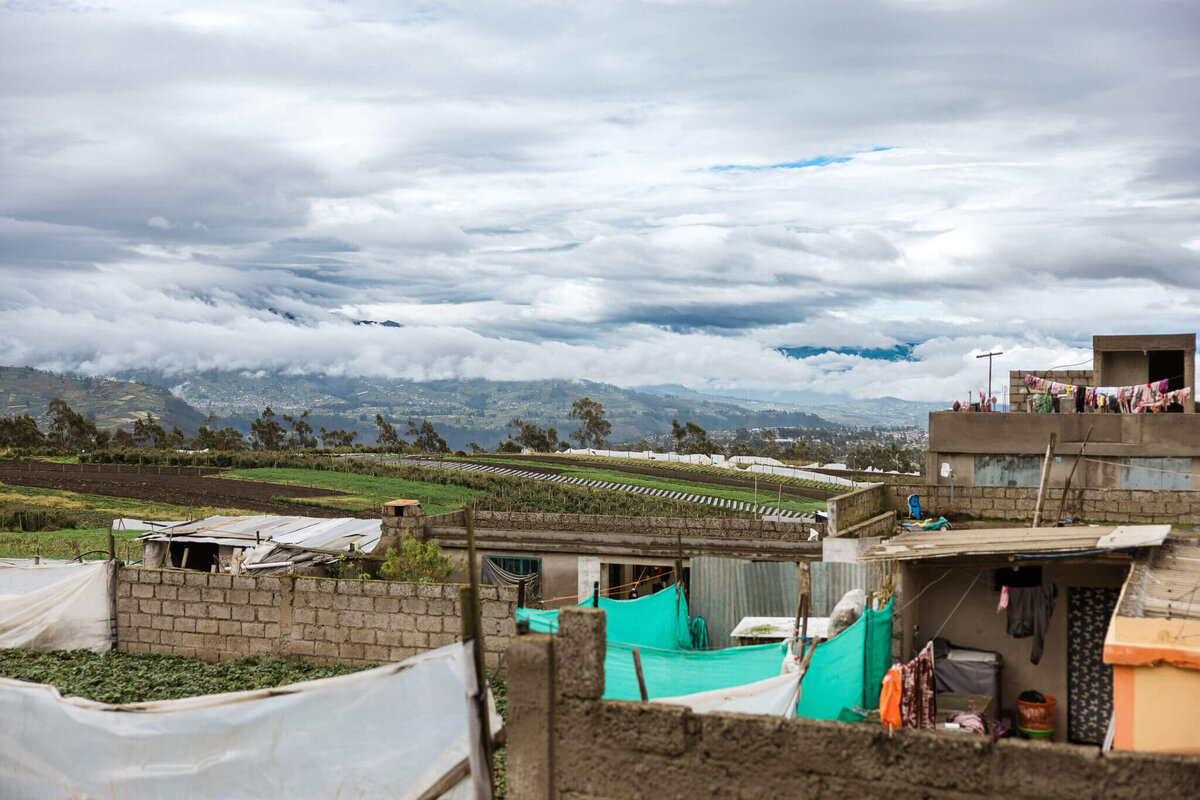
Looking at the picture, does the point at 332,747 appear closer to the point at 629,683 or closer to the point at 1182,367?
the point at 629,683

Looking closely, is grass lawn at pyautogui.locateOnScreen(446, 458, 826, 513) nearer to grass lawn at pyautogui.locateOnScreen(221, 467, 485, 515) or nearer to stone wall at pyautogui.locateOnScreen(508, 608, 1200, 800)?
grass lawn at pyautogui.locateOnScreen(221, 467, 485, 515)

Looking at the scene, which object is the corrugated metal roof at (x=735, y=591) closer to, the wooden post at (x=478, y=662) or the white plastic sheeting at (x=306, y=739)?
the white plastic sheeting at (x=306, y=739)

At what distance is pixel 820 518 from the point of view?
92.1 feet

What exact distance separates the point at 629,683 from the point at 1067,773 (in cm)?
565

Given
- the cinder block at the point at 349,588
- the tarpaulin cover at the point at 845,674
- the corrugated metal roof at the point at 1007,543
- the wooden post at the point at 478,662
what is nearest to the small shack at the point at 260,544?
the cinder block at the point at 349,588

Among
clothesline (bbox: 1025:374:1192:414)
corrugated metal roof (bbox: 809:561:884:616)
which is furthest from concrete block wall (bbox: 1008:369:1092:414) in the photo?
corrugated metal roof (bbox: 809:561:884:616)

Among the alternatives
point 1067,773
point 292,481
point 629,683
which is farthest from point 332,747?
point 292,481

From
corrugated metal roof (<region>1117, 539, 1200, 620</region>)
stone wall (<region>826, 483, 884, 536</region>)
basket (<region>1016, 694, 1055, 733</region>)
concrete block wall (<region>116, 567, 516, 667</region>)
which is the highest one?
corrugated metal roof (<region>1117, 539, 1200, 620</region>)

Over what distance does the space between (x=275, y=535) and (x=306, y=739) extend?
18.3m

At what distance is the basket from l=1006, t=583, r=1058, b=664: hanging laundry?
1.93ft

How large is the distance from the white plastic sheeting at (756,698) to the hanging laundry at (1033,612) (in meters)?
4.84

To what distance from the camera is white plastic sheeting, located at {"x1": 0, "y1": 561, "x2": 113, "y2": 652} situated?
16.1 meters

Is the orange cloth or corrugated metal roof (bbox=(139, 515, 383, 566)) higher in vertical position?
the orange cloth

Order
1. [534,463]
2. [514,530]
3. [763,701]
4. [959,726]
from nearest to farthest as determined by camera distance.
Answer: [763,701] → [959,726] → [514,530] → [534,463]
